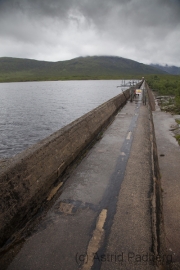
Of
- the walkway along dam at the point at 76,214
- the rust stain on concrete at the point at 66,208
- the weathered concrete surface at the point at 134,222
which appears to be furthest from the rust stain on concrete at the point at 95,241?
the rust stain on concrete at the point at 66,208

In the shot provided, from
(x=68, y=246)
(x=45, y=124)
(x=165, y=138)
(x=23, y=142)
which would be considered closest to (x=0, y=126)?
(x=45, y=124)

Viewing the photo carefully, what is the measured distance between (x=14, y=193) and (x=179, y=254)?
3.45 m

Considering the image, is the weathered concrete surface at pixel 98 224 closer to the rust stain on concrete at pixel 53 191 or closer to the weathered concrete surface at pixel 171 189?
the rust stain on concrete at pixel 53 191

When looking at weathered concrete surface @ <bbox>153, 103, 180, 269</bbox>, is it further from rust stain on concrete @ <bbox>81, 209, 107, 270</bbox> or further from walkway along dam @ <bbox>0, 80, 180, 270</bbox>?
rust stain on concrete @ <bbox>81, 209, 107, 270</bbox>

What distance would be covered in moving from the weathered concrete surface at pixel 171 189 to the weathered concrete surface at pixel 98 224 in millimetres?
850

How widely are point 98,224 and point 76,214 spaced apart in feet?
1.84

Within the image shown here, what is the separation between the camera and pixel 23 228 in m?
3.94

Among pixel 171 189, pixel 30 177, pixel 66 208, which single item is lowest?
pixel 171 189

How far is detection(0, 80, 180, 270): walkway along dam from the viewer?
3283 mm

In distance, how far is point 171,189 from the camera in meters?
6.62

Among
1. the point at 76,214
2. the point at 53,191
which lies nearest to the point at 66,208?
the point at 76,214

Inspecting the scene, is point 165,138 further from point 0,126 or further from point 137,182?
point 0,126

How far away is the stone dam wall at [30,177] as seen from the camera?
11.9 feet

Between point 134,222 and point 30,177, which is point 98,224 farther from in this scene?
point 30,177
